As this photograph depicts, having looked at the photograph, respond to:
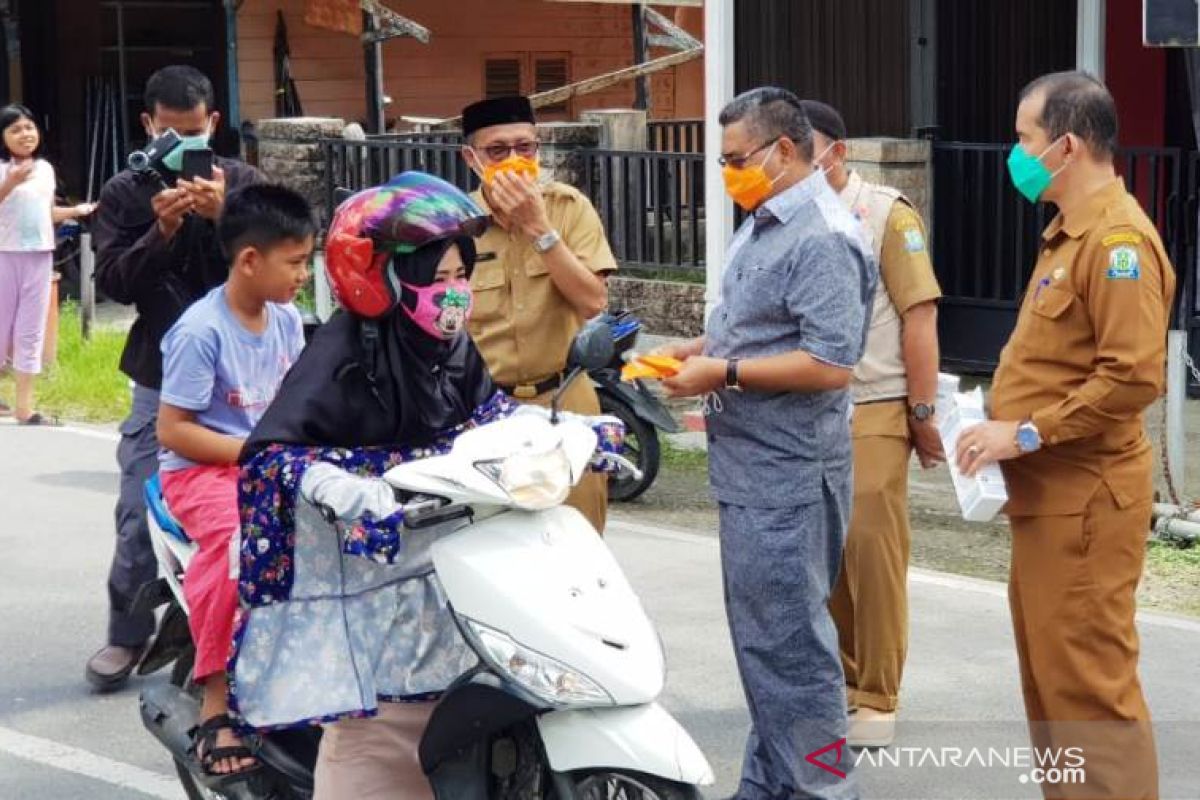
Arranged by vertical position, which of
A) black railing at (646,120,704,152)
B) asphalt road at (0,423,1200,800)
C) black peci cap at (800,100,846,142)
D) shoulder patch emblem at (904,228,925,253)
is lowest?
asphalt road at (0,423,1200,800)

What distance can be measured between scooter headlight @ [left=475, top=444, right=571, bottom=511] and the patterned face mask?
0.43 meters

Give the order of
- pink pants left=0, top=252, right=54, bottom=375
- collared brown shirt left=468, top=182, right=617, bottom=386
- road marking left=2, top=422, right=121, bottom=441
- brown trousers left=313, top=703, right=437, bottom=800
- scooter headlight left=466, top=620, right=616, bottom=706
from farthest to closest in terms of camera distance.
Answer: pink pants left=0, top=252, right=54, bottom=375
road marking left=2, top=422, right=121, bottom=441
collared brown shirt left=468, top=182, right=617, bottom=386
brown trousers left=313, top=703, right=437, bottom=800
scooter headlight left=466, top=620, right=616, bottom=706

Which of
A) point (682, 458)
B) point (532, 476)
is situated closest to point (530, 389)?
point (532, 476)

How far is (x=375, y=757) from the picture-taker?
4.88 meters

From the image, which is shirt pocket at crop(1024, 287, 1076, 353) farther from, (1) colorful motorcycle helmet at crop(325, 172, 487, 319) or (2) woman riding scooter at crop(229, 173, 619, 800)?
(1) colorful motorcycle helmet at crop(325, 172, 487, 319)

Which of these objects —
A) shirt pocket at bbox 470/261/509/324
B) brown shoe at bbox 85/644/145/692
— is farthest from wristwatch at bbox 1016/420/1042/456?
brown shoe at bbox 85/644/145/692

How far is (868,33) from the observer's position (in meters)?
13.7

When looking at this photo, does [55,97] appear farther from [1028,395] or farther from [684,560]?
[1028,395]

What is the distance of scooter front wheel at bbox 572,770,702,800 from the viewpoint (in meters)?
4.50

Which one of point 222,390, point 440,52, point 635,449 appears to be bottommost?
point 635,449

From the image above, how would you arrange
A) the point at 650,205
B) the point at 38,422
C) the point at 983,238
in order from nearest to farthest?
1. the point at 38,422
2. the point at 983,238
3. the point at 650,205

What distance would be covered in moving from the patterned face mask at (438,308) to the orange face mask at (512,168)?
1574 mm

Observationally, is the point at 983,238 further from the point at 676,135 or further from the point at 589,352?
the point at 589,352

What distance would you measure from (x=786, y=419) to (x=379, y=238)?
1200 millimetres
